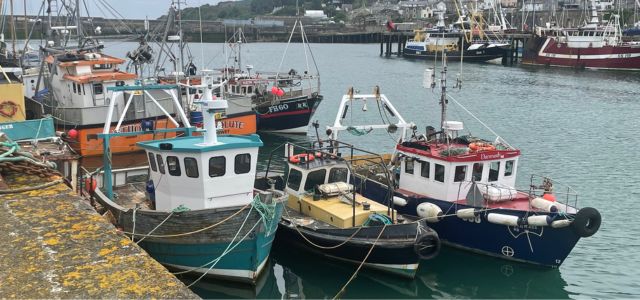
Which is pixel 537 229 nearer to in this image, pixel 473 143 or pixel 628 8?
pixel 473 143

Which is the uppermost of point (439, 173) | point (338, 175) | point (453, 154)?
point (453, 154)

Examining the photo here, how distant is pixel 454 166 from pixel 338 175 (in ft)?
10.7

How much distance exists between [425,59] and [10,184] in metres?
96.5

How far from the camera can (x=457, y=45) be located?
3937 inches

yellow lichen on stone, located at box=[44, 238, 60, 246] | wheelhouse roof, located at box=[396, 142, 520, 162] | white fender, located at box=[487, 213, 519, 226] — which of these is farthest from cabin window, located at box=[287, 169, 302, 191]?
yellow lichen on stone, located at box=[44, 238, 60, 246]

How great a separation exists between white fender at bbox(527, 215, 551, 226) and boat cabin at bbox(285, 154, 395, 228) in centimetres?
357

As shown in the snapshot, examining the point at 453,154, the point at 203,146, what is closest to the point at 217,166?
the point at 203,146

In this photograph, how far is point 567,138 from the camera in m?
35.8

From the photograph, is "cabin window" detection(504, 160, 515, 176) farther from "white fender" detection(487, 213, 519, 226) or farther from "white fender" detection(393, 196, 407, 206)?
"white fender" detection(393, 196, 407, 206)

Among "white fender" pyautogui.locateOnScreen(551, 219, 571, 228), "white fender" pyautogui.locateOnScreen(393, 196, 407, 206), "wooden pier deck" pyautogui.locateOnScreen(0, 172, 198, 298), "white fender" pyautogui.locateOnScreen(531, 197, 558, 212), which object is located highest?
"wooden pier deck" pyautogui.locateOnScreen(0, 172, 198, 298)

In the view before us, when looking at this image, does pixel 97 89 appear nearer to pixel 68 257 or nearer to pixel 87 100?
pixel 87 100

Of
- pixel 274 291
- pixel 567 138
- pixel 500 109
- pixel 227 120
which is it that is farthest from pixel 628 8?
pixel 274 291

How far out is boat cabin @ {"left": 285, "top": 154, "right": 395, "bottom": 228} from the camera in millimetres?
16016

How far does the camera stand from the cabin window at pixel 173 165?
1387cm
